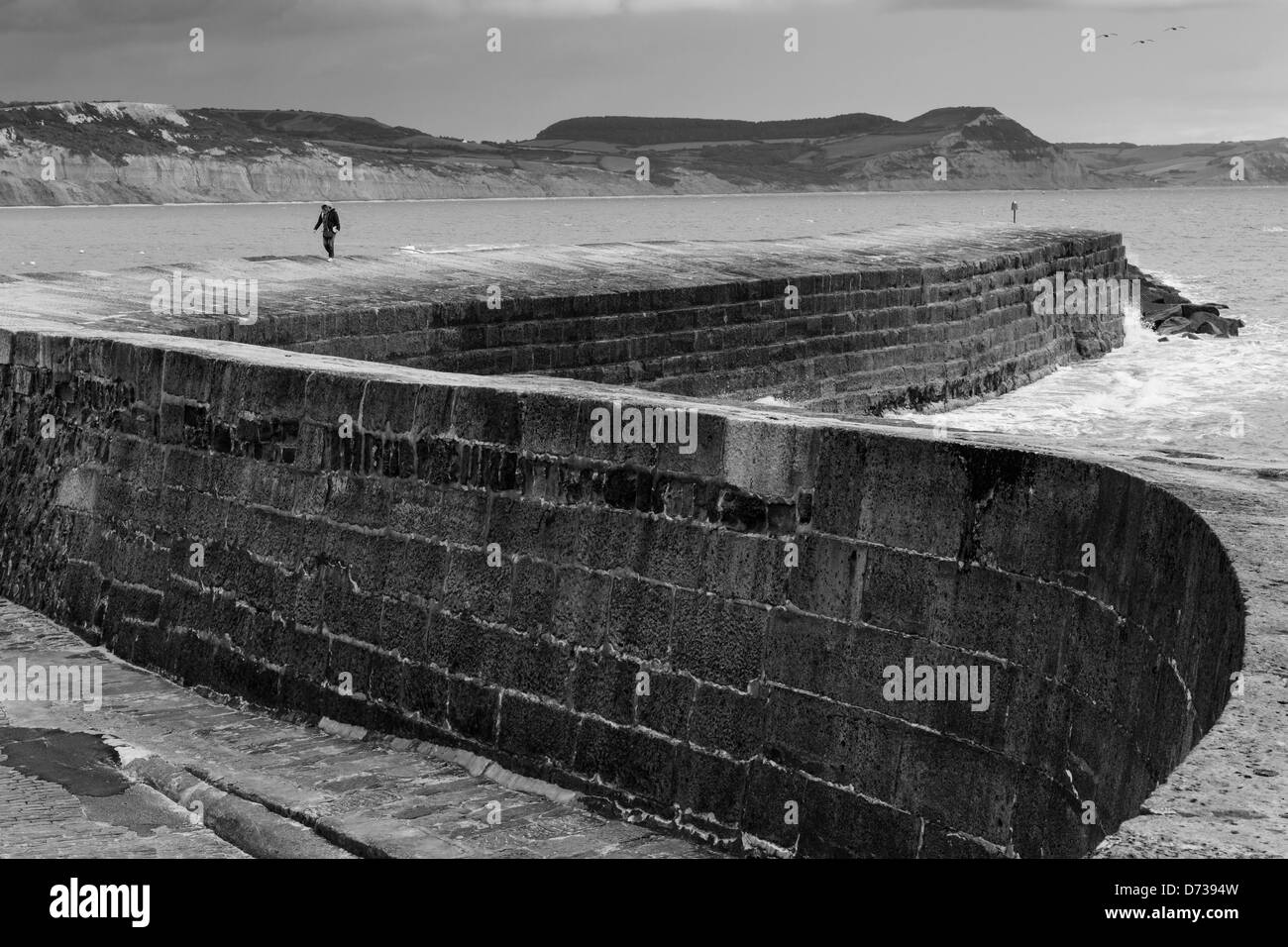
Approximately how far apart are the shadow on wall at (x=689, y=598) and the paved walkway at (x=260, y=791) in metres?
0.18

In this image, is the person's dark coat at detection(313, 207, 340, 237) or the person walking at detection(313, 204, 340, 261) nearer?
the person walking at detection(313, 204, 340, 261)

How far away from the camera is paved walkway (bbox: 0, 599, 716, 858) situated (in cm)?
653

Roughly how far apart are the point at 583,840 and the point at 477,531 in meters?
1.58

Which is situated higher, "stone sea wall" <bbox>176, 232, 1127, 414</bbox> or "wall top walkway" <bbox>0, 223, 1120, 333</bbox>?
"wall top walkway" <bbox>0, 223, 1120, 333</bbox>

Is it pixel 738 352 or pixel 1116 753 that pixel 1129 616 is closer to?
pixel 1116 753

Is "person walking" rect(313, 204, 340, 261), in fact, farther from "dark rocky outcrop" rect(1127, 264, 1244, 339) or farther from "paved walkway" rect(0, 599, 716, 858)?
"dark rocky outcrop" rect(1127, 264, 1244, 339)

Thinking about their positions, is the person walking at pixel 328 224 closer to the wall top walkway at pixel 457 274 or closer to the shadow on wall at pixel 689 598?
the wall top walkway at pixel 457 274

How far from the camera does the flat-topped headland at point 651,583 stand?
5.62 meters

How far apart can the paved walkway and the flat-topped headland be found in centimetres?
18

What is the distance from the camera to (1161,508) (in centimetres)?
534

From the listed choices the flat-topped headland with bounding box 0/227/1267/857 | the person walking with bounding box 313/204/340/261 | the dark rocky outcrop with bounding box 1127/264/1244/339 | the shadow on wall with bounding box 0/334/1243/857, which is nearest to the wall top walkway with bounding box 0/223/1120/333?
the person walking with bounding box 313/204/340/261

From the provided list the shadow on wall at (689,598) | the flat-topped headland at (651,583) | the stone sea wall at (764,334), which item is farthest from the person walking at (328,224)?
the shadow on wall at (689,598)

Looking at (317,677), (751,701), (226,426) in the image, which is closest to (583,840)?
(751,701)

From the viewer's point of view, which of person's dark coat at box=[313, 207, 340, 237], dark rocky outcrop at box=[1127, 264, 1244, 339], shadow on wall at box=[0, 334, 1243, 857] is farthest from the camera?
dark rocky outcrop at box=[1127, 264, 1244, 339]
